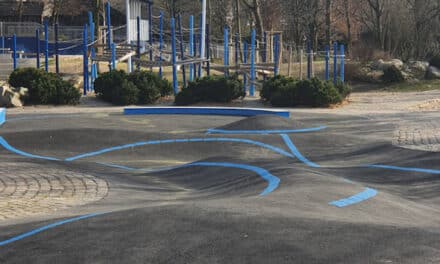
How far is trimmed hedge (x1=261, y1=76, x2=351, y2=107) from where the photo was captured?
76.5ft

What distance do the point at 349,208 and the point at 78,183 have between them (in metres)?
4.69

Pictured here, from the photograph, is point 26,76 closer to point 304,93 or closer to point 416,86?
point 304,93

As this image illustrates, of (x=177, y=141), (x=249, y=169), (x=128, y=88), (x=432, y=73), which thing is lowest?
(x=249, y=169)

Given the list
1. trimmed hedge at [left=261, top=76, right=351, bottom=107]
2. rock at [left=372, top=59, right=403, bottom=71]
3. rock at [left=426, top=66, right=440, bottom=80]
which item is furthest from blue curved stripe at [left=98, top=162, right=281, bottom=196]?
rock at [left=426, top=66, right=440, bottom=80]

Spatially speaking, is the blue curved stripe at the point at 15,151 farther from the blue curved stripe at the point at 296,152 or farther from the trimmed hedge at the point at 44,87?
the trimmed hedge at the point at 44,87

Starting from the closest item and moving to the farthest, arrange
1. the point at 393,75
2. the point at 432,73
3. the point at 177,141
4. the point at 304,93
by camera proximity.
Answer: the point at 177,141 < the point at 304,93 < the point at 393,75 < the point at 432,73

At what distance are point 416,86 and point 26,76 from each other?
18.4m

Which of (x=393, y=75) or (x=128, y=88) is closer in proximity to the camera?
(x=128, y=88)

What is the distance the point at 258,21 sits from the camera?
3866 cm

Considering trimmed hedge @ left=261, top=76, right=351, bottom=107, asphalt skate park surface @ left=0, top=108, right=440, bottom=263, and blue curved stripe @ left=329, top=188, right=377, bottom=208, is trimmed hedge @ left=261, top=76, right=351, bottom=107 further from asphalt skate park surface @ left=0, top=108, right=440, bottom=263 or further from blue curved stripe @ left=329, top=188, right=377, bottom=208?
blue curved stripe @ left=329, top=188, right=377, bottom=208

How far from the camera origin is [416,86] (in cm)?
3281

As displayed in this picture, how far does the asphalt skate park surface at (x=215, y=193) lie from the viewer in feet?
→ 18.1

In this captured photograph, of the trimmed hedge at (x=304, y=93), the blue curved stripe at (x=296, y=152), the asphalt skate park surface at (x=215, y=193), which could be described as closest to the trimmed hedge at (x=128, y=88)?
the trimmed hedge at (x=304, y=93)

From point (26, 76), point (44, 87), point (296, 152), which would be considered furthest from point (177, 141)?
point (26, 76)
